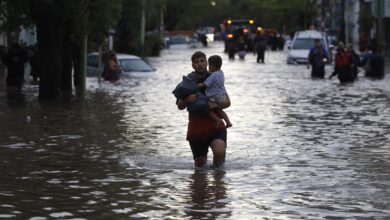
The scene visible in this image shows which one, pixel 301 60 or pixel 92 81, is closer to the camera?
pixel 92 81

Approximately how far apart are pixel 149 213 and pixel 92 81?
97.7 feet

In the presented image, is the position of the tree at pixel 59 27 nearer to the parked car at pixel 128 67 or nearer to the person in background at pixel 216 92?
the parked car at pixel 128 67

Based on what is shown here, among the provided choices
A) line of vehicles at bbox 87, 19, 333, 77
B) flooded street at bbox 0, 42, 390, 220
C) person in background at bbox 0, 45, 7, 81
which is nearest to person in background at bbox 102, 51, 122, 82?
line of vehicles at bbox 87, 19, 333, 77

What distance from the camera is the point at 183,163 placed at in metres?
14.8

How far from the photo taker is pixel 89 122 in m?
21.6

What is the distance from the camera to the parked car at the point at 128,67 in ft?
139

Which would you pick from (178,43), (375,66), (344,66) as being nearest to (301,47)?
(375,66)

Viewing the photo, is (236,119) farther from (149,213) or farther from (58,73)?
(149,213)

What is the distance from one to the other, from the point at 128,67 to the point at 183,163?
92.4 ft

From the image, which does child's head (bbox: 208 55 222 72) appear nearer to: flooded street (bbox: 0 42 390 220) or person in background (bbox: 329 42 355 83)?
flooded street (bbox: 0 42 390 220)

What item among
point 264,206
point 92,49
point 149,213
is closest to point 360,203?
point 264,206

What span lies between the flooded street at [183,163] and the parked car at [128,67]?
1418cm

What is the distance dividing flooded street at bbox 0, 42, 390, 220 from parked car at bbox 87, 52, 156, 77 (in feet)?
46.5

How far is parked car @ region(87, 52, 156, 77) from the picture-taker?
1665 inches
